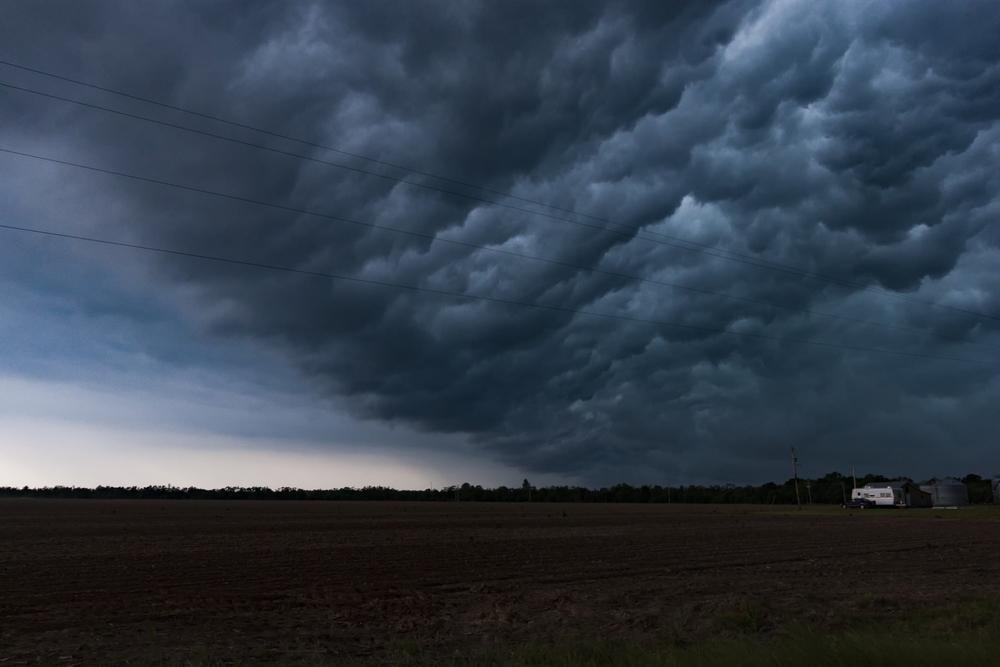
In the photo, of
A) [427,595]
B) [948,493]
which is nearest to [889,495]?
[948,493]

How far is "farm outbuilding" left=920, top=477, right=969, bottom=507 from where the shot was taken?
150 meters

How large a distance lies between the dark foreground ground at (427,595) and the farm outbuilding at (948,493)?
399 feet

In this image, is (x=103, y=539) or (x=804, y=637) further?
(x=103, y=539)

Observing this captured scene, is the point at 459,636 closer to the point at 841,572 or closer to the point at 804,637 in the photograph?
the point at 804,637

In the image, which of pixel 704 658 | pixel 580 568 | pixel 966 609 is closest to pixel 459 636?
pixel 704 658

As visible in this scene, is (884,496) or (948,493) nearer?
(884,496)

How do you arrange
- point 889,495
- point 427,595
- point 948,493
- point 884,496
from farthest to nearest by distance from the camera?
point 948,493 < point 884,496 < point 889,495 < point 427,595

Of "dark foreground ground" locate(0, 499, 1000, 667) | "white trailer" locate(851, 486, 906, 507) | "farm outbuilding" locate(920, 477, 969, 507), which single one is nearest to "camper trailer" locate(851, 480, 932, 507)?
"white trailer" locate(851, 486, 906, 507)

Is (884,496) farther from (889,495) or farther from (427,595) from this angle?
(427,595)

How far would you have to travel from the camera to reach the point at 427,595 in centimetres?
2422

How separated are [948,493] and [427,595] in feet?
519

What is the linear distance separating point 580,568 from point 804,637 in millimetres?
22111

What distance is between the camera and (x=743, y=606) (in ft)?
60.1

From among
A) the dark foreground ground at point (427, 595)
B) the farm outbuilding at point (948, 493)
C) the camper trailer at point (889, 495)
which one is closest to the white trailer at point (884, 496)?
the camper trailer at point (889, 495)
